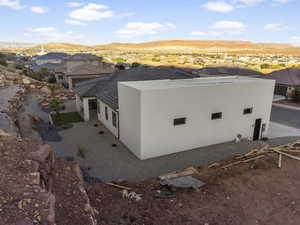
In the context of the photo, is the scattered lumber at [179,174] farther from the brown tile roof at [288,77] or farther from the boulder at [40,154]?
the brown tile roof at [288,77]

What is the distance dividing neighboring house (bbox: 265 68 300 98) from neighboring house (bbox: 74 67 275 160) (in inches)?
646

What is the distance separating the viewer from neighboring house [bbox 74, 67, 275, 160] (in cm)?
1037

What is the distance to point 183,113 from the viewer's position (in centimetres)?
1105

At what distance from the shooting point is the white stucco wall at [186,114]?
406 inches

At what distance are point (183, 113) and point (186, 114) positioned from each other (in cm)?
21

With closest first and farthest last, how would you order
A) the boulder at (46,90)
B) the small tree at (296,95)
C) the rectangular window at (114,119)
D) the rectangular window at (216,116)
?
the rectangular window at (216,116) < the rectangular window at (114,119) < the small tree at (296,95) < the boulder at (46,90)

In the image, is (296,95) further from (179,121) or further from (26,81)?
(26,81)

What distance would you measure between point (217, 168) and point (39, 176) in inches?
289

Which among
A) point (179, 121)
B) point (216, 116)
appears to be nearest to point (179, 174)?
point (179, 121)

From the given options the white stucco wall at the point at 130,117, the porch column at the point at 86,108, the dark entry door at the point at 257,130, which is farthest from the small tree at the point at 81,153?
the dark entry door at the point at 257,130

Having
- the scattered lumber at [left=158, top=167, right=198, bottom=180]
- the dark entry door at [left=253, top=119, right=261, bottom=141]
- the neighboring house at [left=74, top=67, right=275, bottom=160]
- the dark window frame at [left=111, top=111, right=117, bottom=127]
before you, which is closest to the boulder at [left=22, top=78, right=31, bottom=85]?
the neighboring house at [left=74, top=67, right=275, bottom=160]

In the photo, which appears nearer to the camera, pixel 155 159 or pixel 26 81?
pixel 155 159

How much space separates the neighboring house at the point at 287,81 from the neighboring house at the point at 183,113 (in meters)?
16.4

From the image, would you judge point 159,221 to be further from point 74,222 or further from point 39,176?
point 39,176
